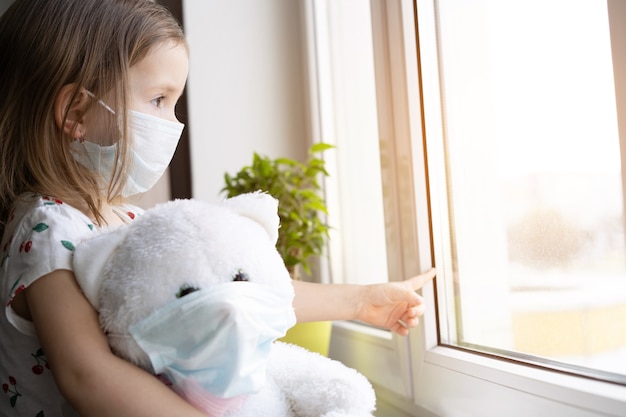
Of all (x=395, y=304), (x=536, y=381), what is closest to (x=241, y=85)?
(x=395, y=304)

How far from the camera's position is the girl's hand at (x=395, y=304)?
85cm

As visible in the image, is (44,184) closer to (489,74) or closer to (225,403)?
(225,403)

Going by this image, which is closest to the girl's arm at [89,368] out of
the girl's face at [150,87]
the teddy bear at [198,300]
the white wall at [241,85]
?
the teddy bear at [198,300]

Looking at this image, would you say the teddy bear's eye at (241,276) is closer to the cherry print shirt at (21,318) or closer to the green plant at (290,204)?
the cherry print shirt at (21,318)

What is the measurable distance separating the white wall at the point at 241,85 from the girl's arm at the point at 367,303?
648 mm

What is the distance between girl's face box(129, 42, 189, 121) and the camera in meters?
0.74

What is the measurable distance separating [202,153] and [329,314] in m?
0.70

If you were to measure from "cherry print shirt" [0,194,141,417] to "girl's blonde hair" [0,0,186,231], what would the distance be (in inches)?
1.6

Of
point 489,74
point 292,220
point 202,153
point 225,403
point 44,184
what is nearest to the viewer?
point 225,403

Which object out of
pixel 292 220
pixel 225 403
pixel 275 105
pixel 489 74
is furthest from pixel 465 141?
pixel 275 105

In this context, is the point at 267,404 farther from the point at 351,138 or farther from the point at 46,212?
the point at 351,138

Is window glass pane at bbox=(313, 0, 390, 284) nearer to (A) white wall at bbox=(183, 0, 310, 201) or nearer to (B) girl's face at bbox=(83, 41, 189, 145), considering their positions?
(A) white wall at bbox=(183, 0, 310, 201)

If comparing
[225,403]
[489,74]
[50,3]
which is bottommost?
[225,403]

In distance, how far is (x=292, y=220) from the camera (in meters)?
1.19
